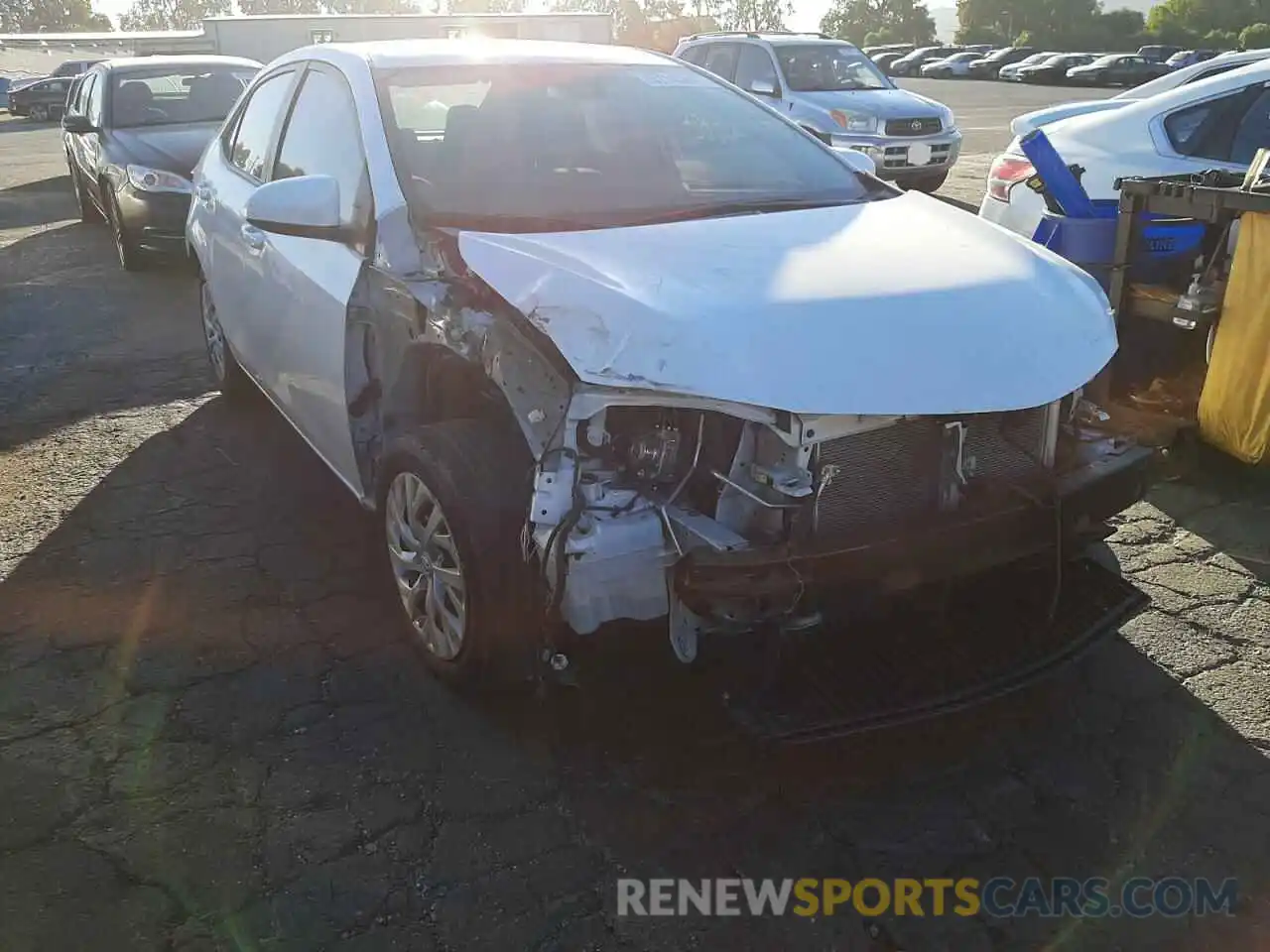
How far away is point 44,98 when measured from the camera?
32.8 metres

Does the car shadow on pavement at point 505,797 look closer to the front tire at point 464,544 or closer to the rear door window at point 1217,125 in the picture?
the front tire at point 464,544

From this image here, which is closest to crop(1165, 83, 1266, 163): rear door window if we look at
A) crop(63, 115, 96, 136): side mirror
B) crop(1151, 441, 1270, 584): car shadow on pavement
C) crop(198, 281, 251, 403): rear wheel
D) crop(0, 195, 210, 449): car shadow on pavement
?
crop(1151, 441, 1270, 584): car shadow on pavement

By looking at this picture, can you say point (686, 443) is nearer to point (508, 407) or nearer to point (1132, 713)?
point (508, 407)

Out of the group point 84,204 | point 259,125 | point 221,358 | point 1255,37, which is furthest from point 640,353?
point 1255,37

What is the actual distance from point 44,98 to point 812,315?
36910mm

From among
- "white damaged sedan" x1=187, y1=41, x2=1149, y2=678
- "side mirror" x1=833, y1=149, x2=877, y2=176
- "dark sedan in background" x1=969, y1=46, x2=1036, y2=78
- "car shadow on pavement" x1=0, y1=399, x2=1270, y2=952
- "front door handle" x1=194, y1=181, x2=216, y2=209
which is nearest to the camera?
"car shadow on pavement" x1=0, y1=399, x2=1270, y2=952

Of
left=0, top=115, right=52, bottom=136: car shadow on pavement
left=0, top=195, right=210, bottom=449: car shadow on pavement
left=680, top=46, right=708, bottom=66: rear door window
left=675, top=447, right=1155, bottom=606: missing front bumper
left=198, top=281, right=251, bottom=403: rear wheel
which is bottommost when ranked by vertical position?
left=0, top=115, right=52, bottom=136: car shadow on pavement

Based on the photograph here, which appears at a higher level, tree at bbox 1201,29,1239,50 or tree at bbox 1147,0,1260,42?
tree at bbox 1147,0,1260,42

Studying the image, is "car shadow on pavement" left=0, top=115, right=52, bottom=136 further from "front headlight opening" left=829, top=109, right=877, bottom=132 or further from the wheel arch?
the wheel arch

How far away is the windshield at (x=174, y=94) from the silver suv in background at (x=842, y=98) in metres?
5.49

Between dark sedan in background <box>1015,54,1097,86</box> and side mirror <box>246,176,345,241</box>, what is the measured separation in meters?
41.6

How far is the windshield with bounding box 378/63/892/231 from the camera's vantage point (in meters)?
3.38

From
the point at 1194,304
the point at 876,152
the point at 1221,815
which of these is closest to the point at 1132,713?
the point at 1221,815

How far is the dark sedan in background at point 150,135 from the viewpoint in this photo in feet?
29.8
